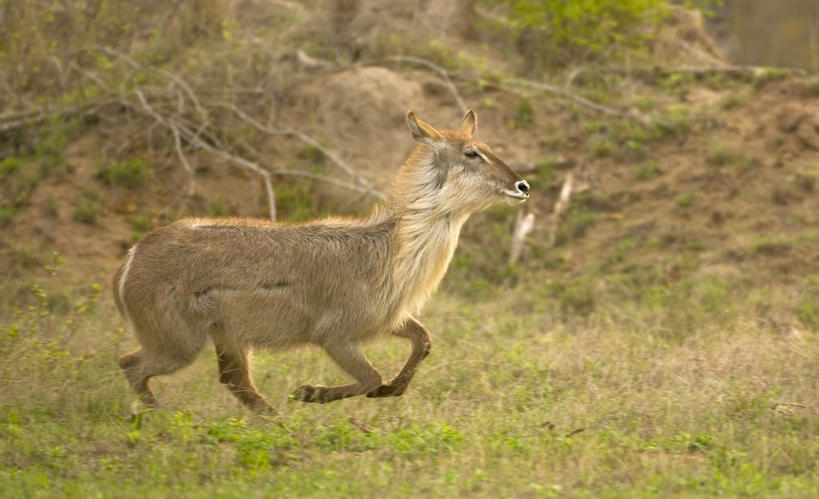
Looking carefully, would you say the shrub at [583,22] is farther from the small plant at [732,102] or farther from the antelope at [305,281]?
the antelope at [305,281]

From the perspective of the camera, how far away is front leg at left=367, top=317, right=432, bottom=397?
21.8ft

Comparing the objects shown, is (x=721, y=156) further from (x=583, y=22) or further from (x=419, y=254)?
(x=419, y=254)

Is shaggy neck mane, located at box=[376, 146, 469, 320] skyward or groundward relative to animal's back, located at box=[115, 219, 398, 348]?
skyward

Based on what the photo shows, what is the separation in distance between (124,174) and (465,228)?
13.0ft

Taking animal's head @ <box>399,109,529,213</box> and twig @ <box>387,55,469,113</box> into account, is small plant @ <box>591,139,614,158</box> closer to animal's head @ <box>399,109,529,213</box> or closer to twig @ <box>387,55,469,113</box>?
twig @ <box>387,55,469,113</box>

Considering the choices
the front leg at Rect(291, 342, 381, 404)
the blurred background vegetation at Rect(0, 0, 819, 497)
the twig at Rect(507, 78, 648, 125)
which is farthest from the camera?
the twig at Rect(507, 78, 648, 125)

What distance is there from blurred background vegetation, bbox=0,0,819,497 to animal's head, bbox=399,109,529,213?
4.08ft

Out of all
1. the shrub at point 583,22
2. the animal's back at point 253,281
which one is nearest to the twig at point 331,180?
the shrub at point 583,22

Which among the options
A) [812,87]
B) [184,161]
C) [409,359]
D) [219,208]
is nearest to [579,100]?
[812,87]

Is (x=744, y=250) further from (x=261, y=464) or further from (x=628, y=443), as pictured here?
(x=261, y=464)

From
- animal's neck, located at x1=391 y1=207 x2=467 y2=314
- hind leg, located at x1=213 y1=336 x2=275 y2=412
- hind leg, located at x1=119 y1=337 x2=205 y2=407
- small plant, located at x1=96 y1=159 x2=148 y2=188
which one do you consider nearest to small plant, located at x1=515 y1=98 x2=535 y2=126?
small plant, located at x1=96 y1=159 x2=148 y2=188

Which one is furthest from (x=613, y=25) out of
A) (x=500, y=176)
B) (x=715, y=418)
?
(x=715, y=418)

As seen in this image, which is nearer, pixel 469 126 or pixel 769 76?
pixel 469 126

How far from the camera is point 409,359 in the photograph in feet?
21.9
